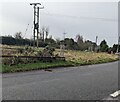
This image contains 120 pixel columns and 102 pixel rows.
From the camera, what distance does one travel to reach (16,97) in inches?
378

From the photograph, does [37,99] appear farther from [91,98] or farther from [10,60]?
[10,60]

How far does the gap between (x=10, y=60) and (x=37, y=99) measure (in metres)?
13.8

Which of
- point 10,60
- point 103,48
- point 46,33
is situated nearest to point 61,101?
point 10,60

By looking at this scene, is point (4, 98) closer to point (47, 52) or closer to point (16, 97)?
point (16, 97)

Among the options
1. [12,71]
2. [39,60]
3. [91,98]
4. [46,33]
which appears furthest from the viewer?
[46,33]

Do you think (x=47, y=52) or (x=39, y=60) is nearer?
(x=39, y=60)

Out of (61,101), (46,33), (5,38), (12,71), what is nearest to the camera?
(61,101)

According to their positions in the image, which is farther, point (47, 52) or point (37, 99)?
point (47, 52)

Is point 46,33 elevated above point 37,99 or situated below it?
above

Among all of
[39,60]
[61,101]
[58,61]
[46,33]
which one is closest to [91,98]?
[61,101]

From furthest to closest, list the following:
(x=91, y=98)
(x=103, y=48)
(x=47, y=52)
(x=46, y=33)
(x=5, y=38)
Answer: (x=103, y=48)
(x=46, y=33)
(x=5, y=38)
(x=47, y=52)
(x=91, y=98)

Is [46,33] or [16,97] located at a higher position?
[46,33]

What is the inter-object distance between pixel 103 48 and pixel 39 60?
84.2 metres

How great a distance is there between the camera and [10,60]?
22.8m
